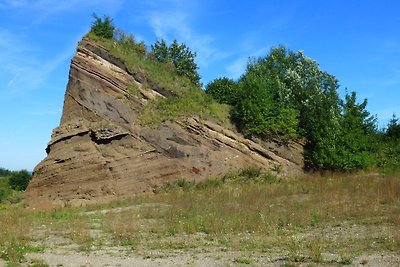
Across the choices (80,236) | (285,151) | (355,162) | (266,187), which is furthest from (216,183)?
(80,236)

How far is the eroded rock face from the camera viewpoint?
2425 centimetres

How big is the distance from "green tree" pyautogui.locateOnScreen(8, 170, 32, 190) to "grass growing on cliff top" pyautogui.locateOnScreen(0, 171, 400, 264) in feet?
56.0

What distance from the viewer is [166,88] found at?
27297mm

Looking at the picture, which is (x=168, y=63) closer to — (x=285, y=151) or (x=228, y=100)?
(x=228, y=100)

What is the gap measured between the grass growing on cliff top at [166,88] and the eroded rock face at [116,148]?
410 millimetres

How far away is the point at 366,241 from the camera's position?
11125mm

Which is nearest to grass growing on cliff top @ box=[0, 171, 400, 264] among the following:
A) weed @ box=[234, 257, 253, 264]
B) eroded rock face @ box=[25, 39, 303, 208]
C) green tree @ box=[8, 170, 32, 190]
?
weed @ box=[234, 257, 253, 264]

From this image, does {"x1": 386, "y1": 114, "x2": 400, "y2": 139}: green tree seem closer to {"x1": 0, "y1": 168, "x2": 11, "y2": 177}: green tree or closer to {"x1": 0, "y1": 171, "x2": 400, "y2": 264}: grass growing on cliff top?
{"x1": 0, "y1": 171, "x2": 400, "y2": 264}: grass growing on cliff top

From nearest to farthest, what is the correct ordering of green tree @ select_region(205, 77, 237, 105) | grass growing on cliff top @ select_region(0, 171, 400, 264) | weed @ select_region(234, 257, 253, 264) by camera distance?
1. weed @ select_region(234, 257, 253, 264)
2. grass growing on cliff top @ select_region(0, 171, 400, 264)
3. green tree @ select_region(205, 77, 237, 105)

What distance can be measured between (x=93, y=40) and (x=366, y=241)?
20.4m

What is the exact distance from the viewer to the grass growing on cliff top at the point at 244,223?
36.1 feet

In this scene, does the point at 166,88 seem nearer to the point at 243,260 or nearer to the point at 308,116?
the point at 308,116

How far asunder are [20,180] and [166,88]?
20.1m

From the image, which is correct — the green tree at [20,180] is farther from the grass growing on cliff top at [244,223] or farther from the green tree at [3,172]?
the green tree at [3,172]
